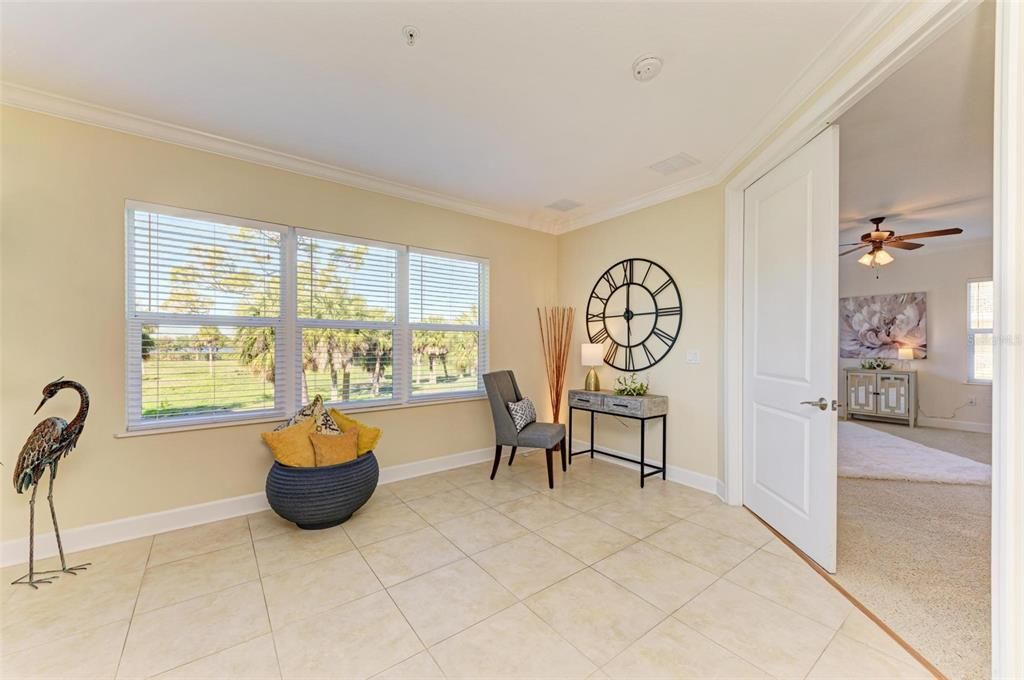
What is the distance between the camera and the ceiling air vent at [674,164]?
10.4 ft

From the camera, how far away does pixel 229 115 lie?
261 centimetres

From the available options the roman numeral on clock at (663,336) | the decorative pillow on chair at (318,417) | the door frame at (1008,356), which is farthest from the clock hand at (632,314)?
the decorative pillow on chair at (318,417)

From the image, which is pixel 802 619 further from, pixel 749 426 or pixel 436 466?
pixel 436 466

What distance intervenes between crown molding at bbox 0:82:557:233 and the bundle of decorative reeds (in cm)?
155

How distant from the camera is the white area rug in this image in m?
3.83

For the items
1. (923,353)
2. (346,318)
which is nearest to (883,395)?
(923,353)

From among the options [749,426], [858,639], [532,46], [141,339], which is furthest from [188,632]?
[749,426]

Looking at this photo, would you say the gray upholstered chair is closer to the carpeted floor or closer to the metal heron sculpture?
the carpeted floor

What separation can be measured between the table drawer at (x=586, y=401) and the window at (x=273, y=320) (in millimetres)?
1185

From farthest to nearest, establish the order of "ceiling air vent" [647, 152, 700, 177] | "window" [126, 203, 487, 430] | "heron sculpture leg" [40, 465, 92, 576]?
"ceiling air vent" [647, 152, 700, 177] < "window" [126, 203, 487, 430] < "heron sculpture leg" [40, 465, 92, 576]

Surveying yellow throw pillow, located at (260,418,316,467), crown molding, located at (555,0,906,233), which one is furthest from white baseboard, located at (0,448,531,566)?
crown molding, located at (555,0,906,233)

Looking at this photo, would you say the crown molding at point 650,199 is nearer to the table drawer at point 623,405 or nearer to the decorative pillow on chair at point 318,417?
the table drawer at point 623,405

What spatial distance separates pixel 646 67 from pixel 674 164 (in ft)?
4.18

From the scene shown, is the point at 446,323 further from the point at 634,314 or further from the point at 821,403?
the point at 821,403
